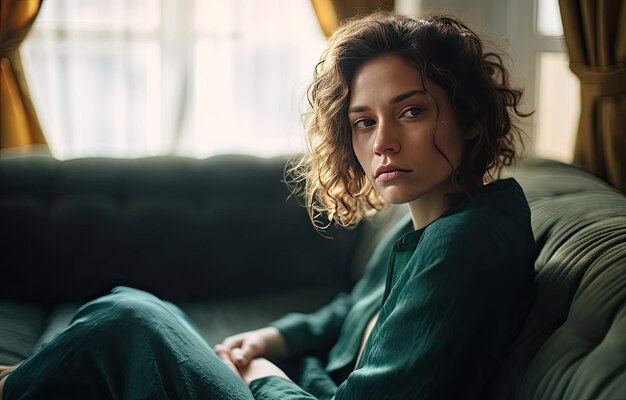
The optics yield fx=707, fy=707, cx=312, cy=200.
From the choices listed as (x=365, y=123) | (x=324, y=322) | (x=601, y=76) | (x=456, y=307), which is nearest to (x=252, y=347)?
(x=324, y=322)

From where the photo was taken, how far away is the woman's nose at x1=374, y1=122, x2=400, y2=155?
1.27m

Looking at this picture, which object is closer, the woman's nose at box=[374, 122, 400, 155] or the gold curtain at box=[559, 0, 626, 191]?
the woman's nose at box=[374, 122, 400, 155]

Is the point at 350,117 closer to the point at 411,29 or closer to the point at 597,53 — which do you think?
the point at 411,29

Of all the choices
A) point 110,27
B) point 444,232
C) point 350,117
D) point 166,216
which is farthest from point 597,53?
point 110,27

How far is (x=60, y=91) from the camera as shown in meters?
2.73

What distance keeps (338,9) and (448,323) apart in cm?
186

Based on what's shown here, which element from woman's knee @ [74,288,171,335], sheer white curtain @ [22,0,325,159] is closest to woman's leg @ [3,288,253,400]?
woman's knee @ [74,288,171,335]

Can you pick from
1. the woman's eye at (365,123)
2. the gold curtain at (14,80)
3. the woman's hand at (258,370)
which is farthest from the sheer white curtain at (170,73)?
the woman's eye at (365,123)

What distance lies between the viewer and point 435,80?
4.27 feet

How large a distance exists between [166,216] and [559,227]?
1279mm

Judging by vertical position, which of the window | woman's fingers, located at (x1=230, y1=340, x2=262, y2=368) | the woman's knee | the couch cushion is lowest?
the couch cushion

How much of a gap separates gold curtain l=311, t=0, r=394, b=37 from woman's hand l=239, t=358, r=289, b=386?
4.87 ft

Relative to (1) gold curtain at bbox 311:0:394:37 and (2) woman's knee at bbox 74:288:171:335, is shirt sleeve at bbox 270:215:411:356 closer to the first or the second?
(2) woman's knee at bbox 74:288:171:335

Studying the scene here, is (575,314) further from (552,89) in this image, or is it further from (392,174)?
(552,89)
